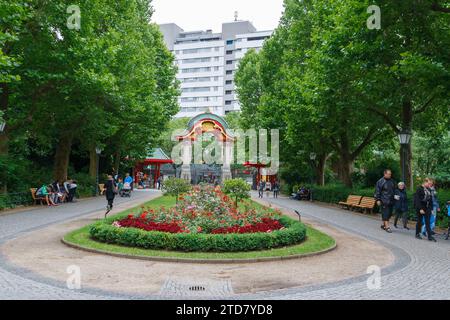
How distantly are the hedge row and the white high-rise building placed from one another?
343 feet

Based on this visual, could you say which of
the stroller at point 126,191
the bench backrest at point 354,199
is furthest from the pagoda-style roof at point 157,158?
the bench backrest at point 354,199

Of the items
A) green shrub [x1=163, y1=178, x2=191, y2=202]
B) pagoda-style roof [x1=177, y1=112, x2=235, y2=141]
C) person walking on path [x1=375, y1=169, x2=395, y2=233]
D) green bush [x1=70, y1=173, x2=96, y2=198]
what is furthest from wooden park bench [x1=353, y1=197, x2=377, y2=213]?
pagoda-style roof [x1=177, y1=112, x2=235, y2=141]

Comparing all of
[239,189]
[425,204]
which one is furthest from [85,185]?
[425,204]

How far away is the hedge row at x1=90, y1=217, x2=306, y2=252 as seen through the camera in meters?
9.91

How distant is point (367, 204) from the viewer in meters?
21.6

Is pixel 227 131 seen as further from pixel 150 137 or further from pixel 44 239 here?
pixel 44 239

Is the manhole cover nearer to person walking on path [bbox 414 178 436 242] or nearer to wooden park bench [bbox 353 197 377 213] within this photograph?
person walking on path [bbox 414 178 436 242]

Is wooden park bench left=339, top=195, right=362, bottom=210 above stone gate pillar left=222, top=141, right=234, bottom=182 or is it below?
below

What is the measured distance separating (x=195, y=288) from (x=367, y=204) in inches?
654

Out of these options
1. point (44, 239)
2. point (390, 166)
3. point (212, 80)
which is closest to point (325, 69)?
point (390, 166)

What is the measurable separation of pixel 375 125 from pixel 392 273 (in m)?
17.8

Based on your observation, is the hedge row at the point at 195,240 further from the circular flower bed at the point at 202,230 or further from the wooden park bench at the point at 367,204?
the wooden park bench at the point at 367,204

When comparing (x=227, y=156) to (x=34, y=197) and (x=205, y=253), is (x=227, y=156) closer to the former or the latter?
(x=34, y=197)

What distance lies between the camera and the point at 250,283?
23.9ft
